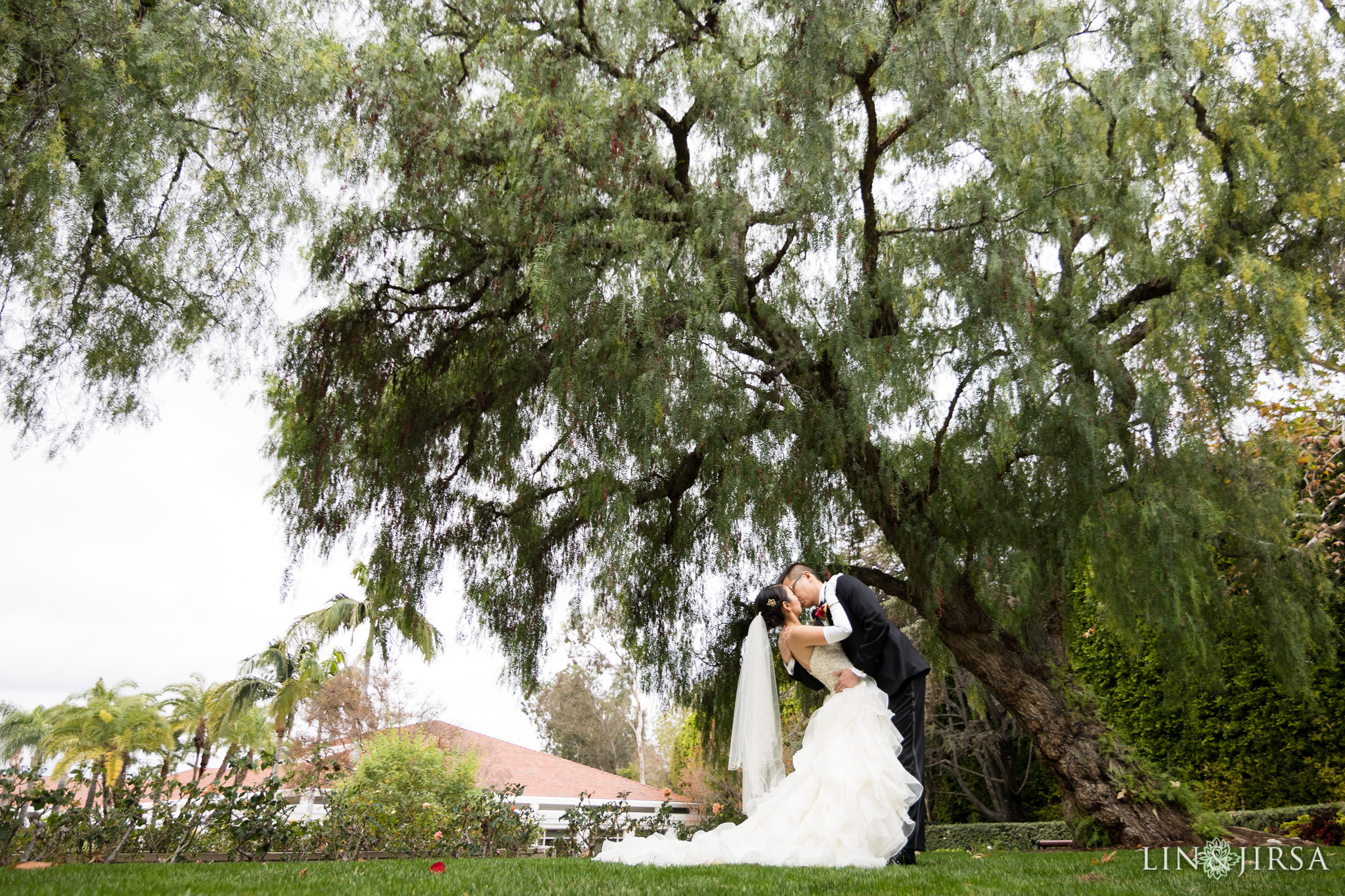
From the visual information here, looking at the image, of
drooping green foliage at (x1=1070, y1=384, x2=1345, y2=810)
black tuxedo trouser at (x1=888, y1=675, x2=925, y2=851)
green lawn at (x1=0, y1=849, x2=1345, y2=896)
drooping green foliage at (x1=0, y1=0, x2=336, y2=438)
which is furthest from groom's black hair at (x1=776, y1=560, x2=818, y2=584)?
drooping green foliage at (x1=0, y1=0, x2=336, y2=438)

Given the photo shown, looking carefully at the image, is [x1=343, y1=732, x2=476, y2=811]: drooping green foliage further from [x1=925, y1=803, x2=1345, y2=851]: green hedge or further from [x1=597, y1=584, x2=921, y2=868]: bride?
[x1=597, y1=584, x2=921, y2=868]: bride

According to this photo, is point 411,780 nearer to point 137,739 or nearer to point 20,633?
point 20,633

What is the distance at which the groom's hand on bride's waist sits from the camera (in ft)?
15.3

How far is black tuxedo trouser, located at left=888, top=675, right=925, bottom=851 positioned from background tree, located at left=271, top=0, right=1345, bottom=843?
1523 millimetres

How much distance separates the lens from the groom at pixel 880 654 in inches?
177

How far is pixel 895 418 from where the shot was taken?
5.52 metres

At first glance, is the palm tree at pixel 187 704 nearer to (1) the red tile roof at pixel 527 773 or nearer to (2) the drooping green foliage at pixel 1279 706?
(1) the red tile roof at pixel 527 773

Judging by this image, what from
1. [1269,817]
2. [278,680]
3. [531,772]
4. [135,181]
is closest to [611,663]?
[531,772]

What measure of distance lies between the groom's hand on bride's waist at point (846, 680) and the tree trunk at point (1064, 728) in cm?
168

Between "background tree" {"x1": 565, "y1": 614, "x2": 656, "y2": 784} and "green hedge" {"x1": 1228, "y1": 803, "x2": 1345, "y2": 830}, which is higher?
"background tree" {"x1": 565, "y1": 614, "x2": 656, "y2": 784}

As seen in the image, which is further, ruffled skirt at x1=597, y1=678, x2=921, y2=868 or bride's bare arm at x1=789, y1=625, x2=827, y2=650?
bride's bare arm at x1=789, y1=625, x2=827, y2=650

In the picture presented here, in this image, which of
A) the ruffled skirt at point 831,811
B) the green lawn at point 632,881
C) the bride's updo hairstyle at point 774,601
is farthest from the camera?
the bride's updo hairstyle at point 774,601

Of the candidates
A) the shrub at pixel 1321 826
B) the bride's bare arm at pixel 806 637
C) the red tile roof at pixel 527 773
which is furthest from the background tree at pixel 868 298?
the red tile roof at pixel 527 773

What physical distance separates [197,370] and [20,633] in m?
2.73
